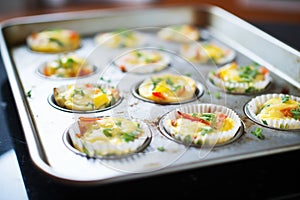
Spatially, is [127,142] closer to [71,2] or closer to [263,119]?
[263,119]

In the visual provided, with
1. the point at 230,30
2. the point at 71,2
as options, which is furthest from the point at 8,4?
the point at 230,30

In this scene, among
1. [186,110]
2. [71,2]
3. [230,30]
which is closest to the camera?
[186,110]

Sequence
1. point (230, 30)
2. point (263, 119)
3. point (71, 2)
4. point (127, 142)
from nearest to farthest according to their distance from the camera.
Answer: point (127, 142), point (263, 119), point (230, 30), point (71, 2)

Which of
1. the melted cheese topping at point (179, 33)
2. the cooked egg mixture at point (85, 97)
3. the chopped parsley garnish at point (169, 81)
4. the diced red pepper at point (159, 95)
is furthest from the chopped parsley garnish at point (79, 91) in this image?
the melted cheese topping at point (179, 33)

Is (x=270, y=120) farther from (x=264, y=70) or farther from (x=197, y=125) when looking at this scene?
(x=264, y=70)

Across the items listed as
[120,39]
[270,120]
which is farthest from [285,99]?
[120,39]

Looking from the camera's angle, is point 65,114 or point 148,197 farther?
point 65,114
